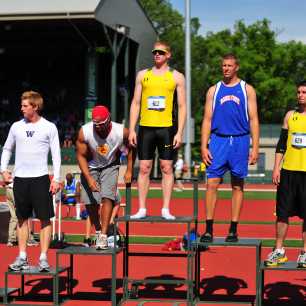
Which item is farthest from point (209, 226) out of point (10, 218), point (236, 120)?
point (10, 218)

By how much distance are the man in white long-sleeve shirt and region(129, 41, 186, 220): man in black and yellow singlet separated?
3.47 feet

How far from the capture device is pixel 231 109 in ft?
31.7

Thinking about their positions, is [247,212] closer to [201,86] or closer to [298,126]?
[298,126]

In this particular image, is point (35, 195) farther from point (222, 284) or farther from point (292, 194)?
point (222, 284)

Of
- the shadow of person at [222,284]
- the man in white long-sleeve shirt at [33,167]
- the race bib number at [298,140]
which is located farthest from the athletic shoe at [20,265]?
the race bib number at [298,140]

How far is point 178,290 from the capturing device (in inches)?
441

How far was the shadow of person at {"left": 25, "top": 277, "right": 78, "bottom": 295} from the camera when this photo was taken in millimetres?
11177

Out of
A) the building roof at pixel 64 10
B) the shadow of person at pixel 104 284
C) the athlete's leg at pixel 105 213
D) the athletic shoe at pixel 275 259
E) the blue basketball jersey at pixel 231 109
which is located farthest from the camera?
the building roof at pixel 64 10

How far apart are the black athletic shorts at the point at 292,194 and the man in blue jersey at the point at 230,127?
1.57ft

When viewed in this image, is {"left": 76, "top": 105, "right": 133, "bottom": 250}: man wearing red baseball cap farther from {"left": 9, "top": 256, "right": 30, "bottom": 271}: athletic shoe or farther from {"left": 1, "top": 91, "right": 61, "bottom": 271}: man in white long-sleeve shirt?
{"left": 9, "top": 256, "right": 30, "bottom": 271}: athletic shoe

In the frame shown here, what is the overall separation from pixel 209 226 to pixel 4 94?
4306 cm

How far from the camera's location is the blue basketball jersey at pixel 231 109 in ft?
31.6

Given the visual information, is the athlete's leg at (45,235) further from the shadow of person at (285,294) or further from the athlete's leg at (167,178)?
the shadow of person at (285,294)

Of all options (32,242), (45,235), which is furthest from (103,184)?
(32,242)
